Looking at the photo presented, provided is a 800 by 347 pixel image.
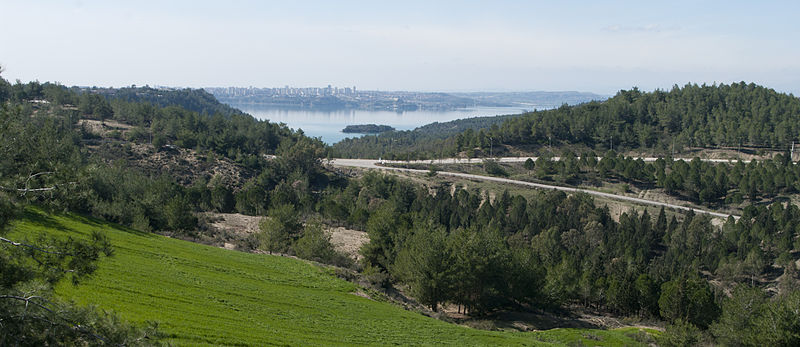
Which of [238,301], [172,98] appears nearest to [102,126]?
[238,301]

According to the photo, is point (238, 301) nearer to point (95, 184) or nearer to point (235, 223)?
point (95, 184)

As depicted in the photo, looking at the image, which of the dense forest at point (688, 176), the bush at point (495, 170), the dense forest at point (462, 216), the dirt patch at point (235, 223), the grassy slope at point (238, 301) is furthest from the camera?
the bush at point (495, 170)

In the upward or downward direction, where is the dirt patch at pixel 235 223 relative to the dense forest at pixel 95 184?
downward

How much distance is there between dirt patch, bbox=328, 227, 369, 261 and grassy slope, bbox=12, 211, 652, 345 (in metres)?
11.4

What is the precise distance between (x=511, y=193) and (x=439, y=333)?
2012 inches

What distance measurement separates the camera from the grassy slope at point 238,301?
1291 centimetres

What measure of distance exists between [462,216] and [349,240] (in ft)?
52.1

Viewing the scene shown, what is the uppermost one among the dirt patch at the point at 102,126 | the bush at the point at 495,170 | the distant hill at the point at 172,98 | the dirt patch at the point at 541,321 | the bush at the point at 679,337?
the distant hill at the point at 172,98

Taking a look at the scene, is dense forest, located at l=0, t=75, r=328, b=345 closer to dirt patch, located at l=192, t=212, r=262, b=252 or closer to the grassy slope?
dirt patch, located at l=192, t=212, r=262, b=252

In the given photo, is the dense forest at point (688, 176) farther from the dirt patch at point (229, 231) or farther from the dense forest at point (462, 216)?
the dirt patch at point (229, 231)

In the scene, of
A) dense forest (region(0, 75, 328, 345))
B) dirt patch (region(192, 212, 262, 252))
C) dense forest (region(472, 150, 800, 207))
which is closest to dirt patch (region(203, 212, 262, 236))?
dirt patch (region(192, 212, 262, 252))

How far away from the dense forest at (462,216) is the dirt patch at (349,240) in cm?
227

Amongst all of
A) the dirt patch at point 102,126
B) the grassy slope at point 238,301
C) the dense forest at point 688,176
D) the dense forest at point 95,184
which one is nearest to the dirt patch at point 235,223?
the dense forest at point 95,184

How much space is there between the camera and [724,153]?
278ft
